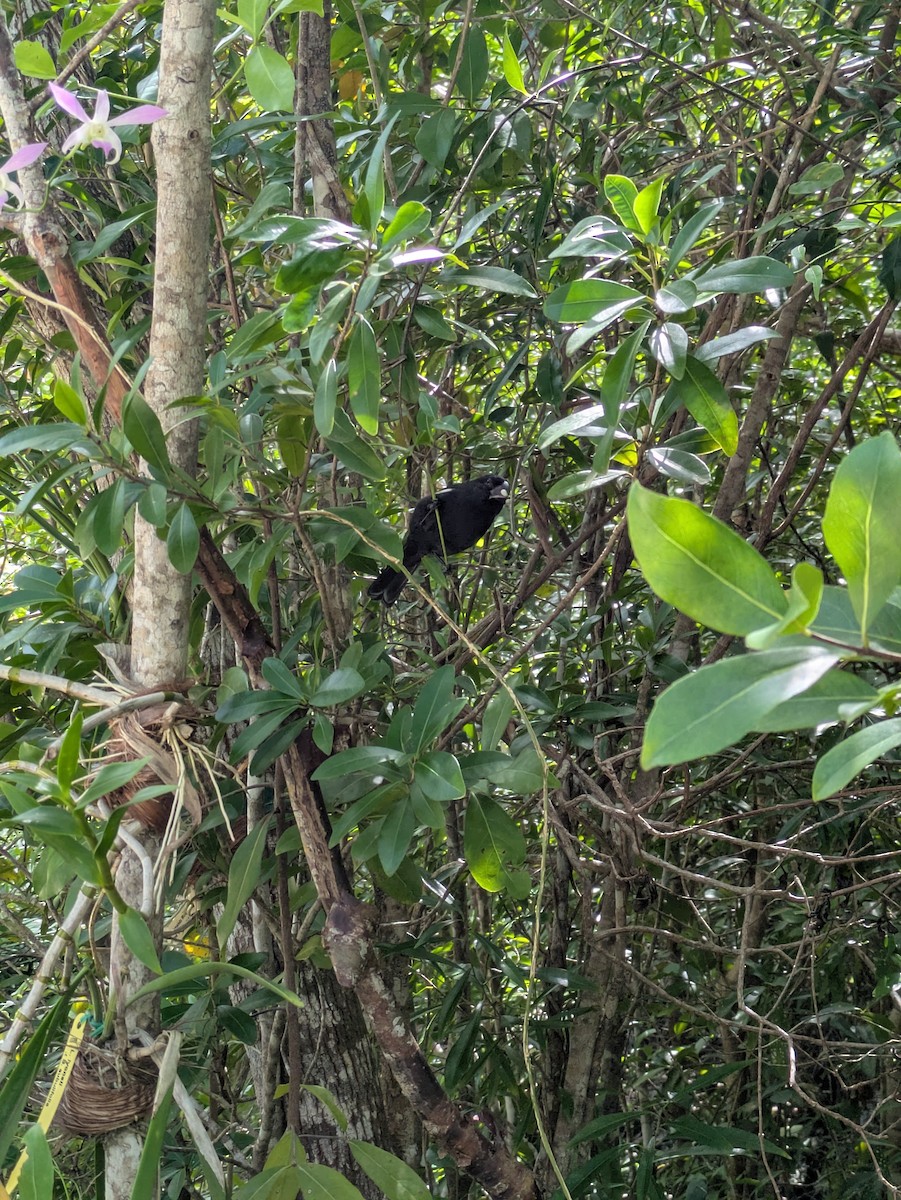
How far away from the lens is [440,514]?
1653 millimetres

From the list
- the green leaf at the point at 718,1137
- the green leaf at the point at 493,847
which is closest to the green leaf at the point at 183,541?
the green leaf at the point at 493,847

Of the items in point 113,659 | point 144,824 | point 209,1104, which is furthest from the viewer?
point 209,1104

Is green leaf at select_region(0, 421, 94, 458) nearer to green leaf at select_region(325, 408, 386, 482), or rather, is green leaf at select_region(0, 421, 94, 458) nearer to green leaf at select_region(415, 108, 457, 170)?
green leaf at select_region(325, 408, 386, 482)

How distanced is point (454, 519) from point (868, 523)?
127 cm

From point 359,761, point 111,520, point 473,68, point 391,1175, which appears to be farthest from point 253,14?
point 391,1175

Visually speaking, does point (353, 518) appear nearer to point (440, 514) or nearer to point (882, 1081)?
point (440, 514)

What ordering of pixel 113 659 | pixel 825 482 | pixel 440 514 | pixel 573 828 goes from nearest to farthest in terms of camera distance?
1. pixel 113 659
2. pixel 440 514
3. pixel 573 828
4. pixel 825 482

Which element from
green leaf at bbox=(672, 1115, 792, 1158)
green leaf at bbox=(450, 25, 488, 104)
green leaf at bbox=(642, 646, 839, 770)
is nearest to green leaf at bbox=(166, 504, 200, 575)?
green leaf at bbox=(642, 646, 839, 770)

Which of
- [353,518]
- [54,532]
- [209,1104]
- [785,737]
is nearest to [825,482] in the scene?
[785,737]

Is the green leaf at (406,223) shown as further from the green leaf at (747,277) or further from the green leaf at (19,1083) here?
the green leaf at (19,1083)

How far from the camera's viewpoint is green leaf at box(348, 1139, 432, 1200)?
1.03 m

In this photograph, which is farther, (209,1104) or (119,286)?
(209,1104)

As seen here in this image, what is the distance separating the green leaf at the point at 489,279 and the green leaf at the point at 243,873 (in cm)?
64

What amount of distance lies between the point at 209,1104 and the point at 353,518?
1.01 metres
